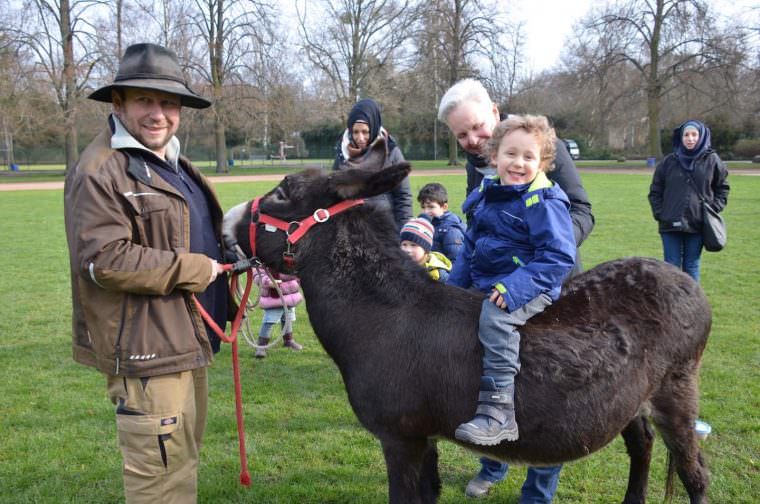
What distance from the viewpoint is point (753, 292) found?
377 inches

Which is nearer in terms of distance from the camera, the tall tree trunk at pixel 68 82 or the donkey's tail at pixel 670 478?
the donkey's tail at pixel 670 478

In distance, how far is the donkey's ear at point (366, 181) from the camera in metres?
3.01

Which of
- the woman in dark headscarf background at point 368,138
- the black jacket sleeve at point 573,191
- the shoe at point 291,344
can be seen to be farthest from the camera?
the shoe at point 291,344

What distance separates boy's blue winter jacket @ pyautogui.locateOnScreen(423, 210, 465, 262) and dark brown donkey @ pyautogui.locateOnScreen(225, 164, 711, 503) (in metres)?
2.49

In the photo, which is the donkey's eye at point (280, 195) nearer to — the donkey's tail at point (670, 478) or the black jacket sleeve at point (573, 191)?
the black jacket sleeve at point (573, 191)

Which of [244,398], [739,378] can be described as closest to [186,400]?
[244,398]

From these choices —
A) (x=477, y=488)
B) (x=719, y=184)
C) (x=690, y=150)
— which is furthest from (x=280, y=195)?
(x=719, y=184)

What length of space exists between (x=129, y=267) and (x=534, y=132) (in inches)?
91.0

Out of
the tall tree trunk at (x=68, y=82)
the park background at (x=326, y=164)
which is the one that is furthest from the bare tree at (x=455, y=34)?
the tall tree trunk at (x=68, y=82)

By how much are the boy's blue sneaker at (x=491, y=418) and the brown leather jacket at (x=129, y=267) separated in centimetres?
155

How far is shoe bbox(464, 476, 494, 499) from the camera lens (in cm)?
443

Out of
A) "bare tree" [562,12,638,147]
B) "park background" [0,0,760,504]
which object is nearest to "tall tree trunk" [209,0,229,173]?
"park background" [0,0,760,504]

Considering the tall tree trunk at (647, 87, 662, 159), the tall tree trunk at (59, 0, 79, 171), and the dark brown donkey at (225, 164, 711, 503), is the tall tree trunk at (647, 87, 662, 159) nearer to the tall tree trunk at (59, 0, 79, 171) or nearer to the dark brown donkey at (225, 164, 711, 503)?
the tall tree trunk at (59, 0, 79, 171)

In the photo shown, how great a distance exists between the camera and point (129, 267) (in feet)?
8.89
